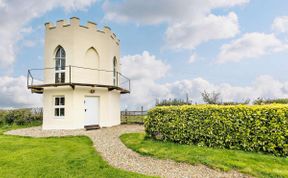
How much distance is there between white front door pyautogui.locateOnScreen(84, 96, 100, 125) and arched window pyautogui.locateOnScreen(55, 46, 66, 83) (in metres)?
2.40

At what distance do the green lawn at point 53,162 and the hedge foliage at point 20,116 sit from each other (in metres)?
13.6

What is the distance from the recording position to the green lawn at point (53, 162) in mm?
6871

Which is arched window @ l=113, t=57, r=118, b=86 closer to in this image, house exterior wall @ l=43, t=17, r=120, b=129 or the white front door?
house exterior wall @ l=43, t=17, r=120, b=129

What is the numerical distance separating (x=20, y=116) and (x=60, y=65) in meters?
9.78

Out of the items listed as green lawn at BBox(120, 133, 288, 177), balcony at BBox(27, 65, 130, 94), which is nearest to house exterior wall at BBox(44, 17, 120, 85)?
balcony at BBox(27, 65, 130, 94)

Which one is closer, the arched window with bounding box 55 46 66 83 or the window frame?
the window frame

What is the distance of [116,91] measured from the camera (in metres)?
19.9

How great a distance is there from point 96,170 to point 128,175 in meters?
1.14

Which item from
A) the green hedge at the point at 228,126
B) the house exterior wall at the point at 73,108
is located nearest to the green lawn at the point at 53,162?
the green hedge at the point at 228,126

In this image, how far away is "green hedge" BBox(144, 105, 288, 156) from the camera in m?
8.45

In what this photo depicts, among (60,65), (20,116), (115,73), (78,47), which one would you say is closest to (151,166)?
(78,47)

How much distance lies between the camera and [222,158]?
774 cm

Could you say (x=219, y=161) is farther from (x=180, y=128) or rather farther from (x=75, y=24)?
(x=75, y=24)

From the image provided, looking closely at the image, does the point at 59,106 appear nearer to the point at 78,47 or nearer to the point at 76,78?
the point at 76,78
